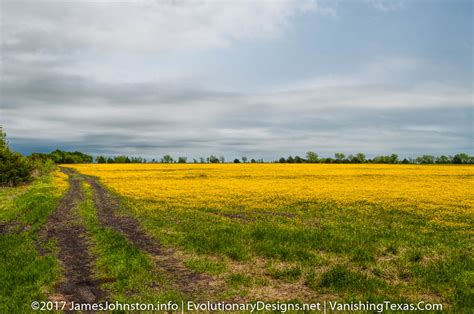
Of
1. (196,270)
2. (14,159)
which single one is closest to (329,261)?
(196,270)

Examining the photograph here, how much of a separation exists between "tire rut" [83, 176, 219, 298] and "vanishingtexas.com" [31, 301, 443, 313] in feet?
2.84

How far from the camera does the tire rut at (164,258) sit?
400 inches

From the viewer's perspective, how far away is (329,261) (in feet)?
40.8

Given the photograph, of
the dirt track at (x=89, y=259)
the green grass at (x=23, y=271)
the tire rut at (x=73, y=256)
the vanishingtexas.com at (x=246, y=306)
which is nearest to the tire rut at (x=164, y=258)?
the dirt track at (x=89, y=259)

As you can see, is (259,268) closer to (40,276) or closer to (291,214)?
(40,276)

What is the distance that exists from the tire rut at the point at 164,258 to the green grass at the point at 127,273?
35cm

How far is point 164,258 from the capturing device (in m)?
13.3

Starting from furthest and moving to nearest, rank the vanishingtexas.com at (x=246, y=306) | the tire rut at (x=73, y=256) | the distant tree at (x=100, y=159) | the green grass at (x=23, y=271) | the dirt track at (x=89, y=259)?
1. the distant tree at (x=100, y=159)
2. the dirt track at (x=89, y=259)
3. the tire rut at (x=73, y=256)
4. the green grass at (x=23, y=271)
5. the vanishingtexas.com at (x=246, y=306)

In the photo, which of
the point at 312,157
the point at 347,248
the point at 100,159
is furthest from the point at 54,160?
the point at 347,248

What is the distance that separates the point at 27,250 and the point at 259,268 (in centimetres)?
947

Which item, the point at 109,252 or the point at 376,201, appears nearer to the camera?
the point at 109,252

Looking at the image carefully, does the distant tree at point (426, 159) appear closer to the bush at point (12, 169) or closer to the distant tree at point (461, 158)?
the distant tree at point (461, 158)

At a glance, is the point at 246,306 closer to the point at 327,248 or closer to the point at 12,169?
the point at 327,248

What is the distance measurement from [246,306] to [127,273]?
437 cm
